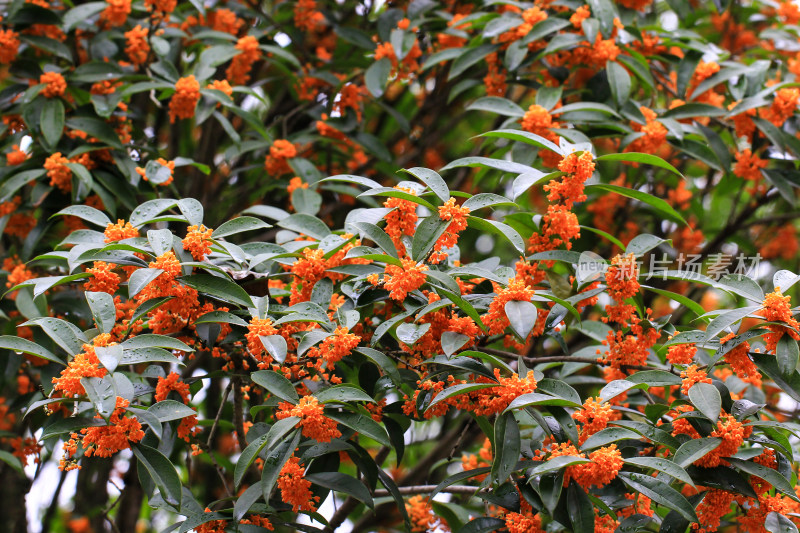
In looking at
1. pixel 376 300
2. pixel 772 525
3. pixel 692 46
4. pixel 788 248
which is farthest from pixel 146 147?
pixel 788 248

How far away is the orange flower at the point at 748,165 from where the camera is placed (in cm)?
269

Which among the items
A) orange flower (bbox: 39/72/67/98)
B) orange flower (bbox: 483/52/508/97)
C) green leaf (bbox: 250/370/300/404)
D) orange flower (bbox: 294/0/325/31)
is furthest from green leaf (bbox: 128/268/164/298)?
orange flower (bbox: 294/0/325/31)

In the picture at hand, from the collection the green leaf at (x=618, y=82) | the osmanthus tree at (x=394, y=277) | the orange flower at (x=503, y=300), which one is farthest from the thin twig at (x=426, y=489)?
the green leaf at (x=618, y=82)

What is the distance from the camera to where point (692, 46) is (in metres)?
2.64

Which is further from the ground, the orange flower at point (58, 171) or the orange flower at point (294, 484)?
the orange flower at point (58, 171)

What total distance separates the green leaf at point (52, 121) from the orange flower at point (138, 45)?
0.96 feet

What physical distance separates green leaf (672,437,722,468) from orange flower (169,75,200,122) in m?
1.72

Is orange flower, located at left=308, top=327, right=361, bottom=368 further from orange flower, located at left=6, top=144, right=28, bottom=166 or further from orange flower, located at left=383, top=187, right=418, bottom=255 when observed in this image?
orange flower, located at left=6, top=144, right=28, bottom=166

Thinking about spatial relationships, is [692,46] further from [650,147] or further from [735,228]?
[735,228]

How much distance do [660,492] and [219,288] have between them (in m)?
0.99

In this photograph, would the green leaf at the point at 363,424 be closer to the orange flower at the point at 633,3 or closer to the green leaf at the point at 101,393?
the green leaf at the point at 101,393

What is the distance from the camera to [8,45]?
2.55 m

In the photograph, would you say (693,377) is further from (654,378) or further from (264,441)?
(264,441)

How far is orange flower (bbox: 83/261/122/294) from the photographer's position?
1.71 meters
